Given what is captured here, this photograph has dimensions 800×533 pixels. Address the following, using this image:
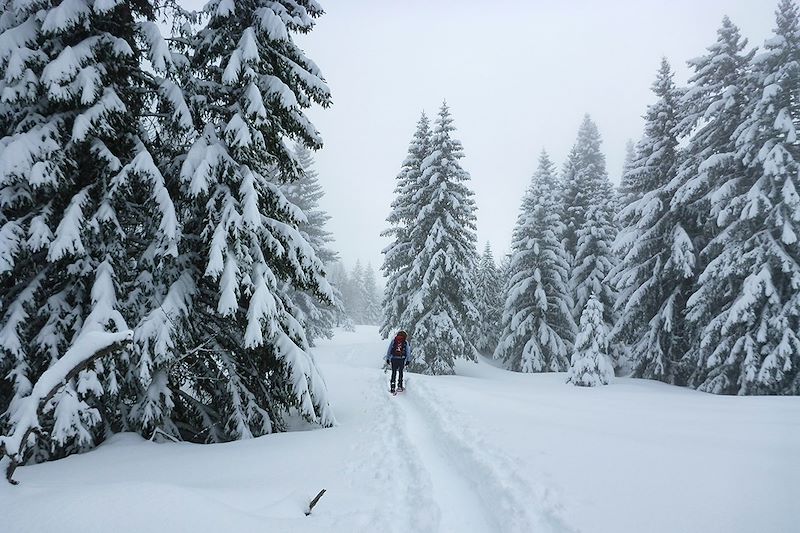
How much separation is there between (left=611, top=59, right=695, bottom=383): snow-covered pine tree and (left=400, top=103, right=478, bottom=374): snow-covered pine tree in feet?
24.1

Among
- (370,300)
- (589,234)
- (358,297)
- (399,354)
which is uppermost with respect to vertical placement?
(589,234)

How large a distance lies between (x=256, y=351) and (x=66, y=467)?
3.06m

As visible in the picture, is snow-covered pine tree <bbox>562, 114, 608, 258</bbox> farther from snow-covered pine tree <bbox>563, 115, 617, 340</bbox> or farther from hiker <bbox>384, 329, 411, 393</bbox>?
hiker <bbox>384, 329, 411, 393</bbox>

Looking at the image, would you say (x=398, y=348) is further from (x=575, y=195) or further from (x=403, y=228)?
(x=575, y=195)

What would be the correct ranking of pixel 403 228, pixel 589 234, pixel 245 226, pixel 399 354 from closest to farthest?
pixel 245 226 → pixel 399 354 → pixel 403 228 → pixel 589 234

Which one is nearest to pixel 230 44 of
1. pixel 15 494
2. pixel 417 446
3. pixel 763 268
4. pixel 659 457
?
pixel 15 494

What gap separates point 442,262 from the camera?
1952 cm

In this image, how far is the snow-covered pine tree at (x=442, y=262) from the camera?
1950 cm

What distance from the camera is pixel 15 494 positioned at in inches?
123

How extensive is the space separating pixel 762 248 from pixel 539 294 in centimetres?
1079

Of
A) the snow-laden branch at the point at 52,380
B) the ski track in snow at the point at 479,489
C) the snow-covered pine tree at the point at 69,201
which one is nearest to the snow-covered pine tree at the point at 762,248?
the ski track in snow at the point at 479,489

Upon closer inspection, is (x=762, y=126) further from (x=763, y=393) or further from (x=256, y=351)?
(x=256, y=351)

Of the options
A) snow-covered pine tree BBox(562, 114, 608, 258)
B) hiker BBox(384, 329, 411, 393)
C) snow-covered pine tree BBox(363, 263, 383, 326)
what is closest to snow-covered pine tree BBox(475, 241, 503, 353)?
snow-covered pine tree BBox(562, 114, 608, 258)

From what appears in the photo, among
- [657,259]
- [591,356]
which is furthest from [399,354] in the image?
[657,259]
